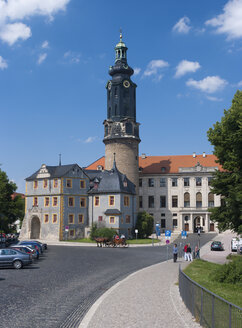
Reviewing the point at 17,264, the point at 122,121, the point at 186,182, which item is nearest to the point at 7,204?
the point at 122,121

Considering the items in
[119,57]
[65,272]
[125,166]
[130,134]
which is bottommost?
[65,272]

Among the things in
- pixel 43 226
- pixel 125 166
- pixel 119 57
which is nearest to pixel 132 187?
pixel 125 166

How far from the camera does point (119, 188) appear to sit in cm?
6650

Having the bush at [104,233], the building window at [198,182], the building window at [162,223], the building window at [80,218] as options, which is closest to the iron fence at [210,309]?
the bush at [104,233]

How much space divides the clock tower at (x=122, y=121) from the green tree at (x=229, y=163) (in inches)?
1669

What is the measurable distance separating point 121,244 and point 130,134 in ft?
99.5

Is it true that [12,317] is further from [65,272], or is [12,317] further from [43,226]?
[43,226]

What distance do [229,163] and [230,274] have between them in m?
14.6

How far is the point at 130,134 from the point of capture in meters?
77.2

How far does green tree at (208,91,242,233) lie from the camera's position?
29.1 meters

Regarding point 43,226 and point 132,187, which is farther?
point 132,187

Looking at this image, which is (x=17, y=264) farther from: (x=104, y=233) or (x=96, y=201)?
(x=96, y=201)

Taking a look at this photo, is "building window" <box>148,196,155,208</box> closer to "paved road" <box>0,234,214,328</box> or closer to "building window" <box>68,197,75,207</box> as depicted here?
"building window" <box>68,197,75,207</box>

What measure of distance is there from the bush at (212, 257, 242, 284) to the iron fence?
195 inches
